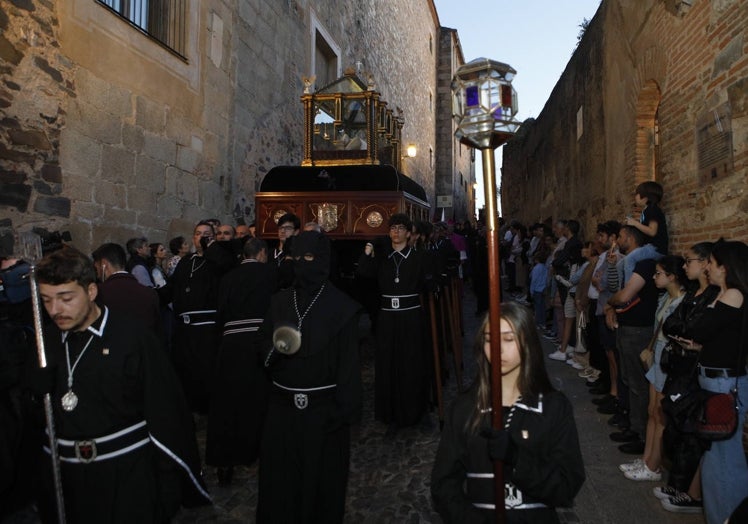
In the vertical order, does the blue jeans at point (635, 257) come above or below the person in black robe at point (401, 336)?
above

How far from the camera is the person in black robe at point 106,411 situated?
87.1 inches

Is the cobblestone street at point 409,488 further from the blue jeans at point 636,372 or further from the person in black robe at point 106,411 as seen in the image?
the person in black robe at point 106,411

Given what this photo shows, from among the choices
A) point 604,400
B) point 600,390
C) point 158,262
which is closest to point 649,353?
point 604,400

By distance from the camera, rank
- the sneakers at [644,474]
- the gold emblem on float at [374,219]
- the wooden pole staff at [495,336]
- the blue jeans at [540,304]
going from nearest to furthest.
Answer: the wooden pole staff at [495,336]
the sneakers at [644,474]
the gold emblem on float at [374,219]
the blue jeans at [540,304]

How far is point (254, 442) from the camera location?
4125mm

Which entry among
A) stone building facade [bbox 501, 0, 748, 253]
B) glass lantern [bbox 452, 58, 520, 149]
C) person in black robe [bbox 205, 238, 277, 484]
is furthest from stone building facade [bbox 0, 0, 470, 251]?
stone building facade [bbox 501, 0, 748, 253]

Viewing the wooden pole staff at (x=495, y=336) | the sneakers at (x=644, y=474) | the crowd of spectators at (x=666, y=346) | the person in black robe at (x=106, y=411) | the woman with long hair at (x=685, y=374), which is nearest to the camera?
the wooden pole staff at (x=495, y=336)

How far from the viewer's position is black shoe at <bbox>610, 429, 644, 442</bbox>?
14.7 ft

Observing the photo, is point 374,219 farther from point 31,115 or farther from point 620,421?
point 31,115

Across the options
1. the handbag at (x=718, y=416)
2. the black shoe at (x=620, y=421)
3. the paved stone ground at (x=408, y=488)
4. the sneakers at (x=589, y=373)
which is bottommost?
the paved stone ground at (x=408, y=488)

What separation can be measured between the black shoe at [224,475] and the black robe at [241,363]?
0.43 ft

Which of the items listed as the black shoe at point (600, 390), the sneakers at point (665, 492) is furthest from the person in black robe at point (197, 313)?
the black shoe at point (600, 390)

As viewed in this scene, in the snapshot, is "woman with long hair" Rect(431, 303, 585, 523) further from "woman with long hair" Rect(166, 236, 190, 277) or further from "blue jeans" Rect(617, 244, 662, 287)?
"woman with long hair" Rect(166, 236, 190, 277)

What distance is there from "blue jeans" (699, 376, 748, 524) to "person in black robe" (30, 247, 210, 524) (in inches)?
109
